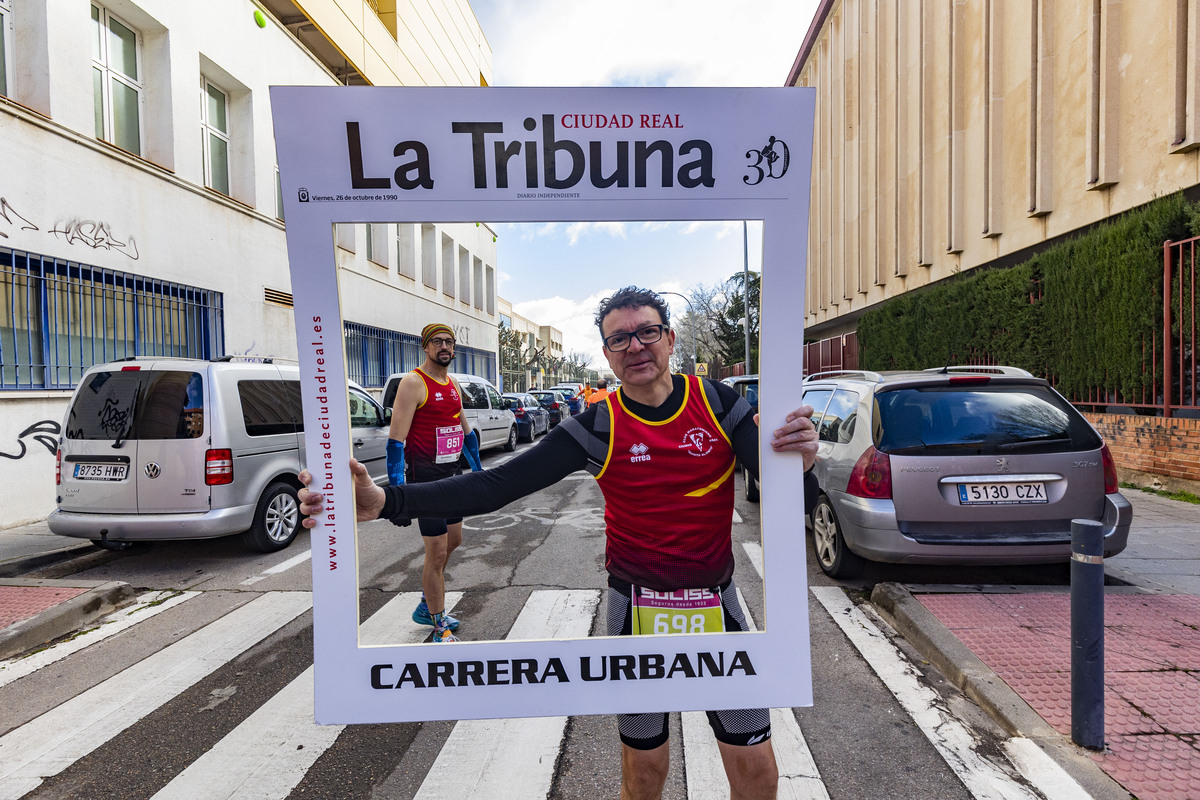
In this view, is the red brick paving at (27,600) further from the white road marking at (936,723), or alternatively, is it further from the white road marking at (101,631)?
the white road marking at (936,723)

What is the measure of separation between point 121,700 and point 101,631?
1372mm

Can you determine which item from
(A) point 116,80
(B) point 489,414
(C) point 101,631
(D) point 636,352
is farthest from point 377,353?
(A) point 116,80

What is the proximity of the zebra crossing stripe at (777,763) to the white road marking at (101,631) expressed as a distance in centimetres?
382

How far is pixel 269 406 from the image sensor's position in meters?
6.37

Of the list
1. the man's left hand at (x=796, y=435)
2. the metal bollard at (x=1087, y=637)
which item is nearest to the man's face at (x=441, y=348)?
the man's left hand at (x=796, y=435)

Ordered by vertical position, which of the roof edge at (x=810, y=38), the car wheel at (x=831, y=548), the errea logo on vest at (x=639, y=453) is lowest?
the car wheel at (x=831, y=548)

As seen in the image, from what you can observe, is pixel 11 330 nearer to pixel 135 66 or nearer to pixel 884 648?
pixel 135 66

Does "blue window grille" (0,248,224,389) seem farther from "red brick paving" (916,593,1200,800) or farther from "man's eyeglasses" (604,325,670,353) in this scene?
"red brick paving" (916,593,1200,800)

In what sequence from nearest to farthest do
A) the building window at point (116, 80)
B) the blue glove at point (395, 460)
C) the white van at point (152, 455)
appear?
1. the blue glove at point (395, 460)
2. the white van at point (152, 455)
3. the building window at point (116, 80)

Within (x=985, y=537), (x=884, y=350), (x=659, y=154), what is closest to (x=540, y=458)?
(x=659, y=154)

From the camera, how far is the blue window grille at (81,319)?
25.6 ft

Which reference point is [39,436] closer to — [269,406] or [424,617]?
[269,406]

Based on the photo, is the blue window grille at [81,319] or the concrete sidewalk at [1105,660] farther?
the blue window grille at [81,319]

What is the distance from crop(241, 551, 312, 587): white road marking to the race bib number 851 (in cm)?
471
